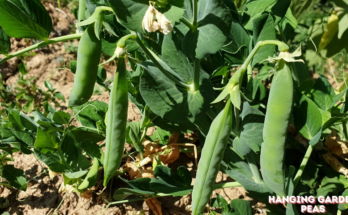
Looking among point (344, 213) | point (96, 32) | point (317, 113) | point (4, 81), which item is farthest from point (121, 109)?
point (4, 81)

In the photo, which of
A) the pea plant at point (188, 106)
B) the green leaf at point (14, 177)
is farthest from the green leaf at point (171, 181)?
the green leaf at point (14, 177)

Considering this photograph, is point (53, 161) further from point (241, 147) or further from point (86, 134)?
point (241, 147)

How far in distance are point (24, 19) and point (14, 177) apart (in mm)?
877

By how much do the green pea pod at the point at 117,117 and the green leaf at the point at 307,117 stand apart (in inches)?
36.9

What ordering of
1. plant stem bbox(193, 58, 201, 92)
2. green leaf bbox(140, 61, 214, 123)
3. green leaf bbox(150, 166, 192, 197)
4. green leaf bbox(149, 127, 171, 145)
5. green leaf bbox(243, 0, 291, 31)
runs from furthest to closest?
green leaf bbox(149, 127, 171, 145)
green leaf bbox(243, 0, 291, 31)
green leaf bbox(150, 166, 192, 197)
green leaf bbox(140, 61, 214, 123)
plant stem bbox(193, 58, 201, 92)

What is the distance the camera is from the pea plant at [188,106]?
2.62 ft

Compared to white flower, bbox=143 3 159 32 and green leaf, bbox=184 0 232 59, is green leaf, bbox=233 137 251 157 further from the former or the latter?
white flower, bbox=143 3 159 32

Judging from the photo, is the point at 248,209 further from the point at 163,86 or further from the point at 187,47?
the point at 187,47

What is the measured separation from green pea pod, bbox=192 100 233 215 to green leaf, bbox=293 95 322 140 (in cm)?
69

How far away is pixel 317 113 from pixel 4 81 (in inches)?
90.9

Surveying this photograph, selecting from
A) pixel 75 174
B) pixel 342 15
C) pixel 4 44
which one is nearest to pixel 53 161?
pixel 75 174

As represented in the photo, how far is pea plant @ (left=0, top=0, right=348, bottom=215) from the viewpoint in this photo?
80cm

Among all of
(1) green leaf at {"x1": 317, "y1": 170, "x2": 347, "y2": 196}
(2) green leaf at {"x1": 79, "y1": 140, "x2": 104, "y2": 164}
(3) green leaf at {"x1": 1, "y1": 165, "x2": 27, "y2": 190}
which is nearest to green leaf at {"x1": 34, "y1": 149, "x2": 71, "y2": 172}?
(2) green leaf at {"x1": 79, "y1": 140, "x2": 104, "y2": 164}

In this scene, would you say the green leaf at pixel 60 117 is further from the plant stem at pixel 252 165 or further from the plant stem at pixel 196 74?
the plant stem at pixel 252 165
